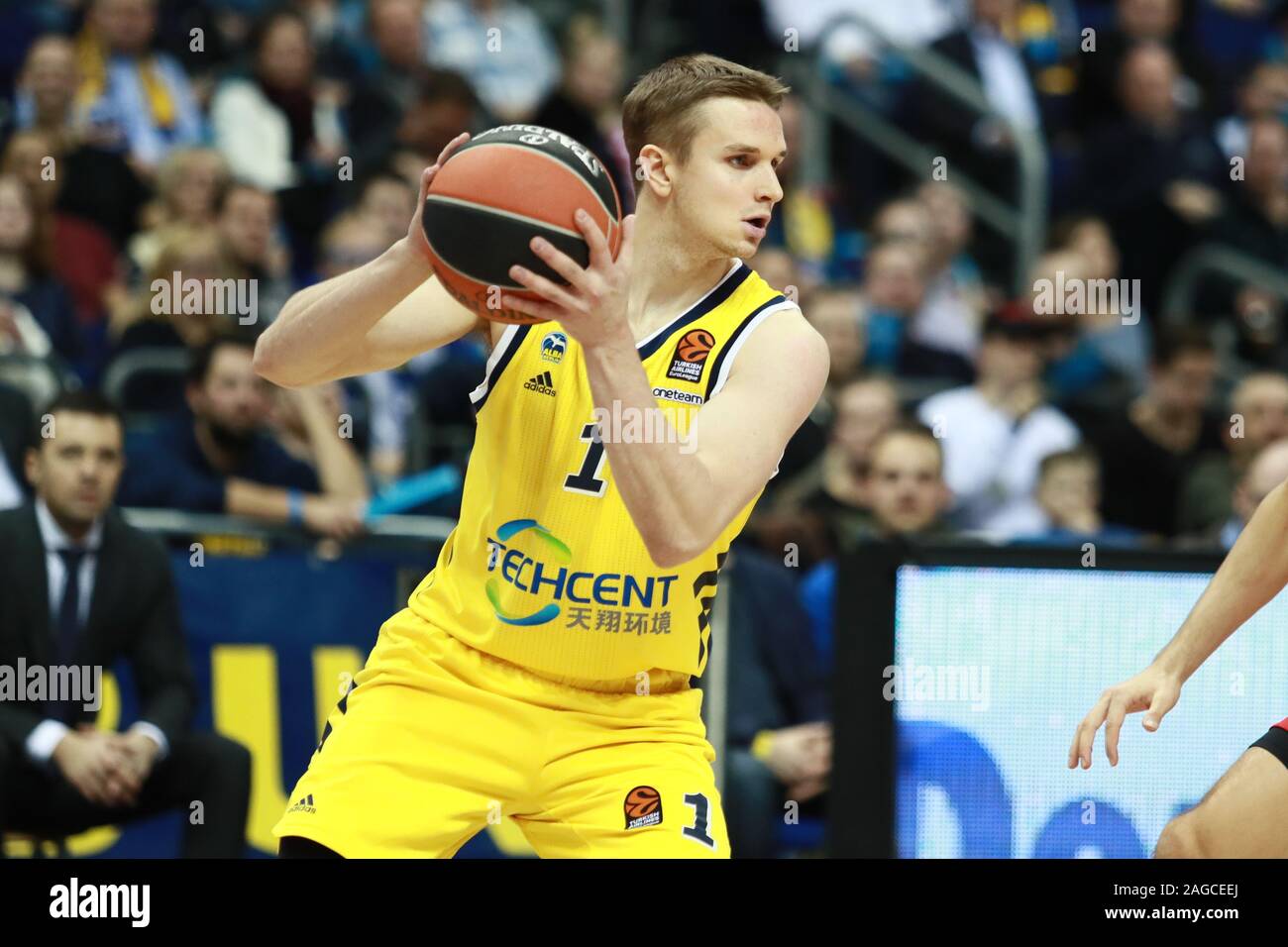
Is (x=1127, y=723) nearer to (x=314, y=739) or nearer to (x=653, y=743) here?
(x=653, y=743)

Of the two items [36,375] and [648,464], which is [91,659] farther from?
[648,464]

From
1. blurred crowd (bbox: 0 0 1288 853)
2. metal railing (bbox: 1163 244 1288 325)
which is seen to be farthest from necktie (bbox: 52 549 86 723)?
metal railing (bbox: 1163 244 1288 325)

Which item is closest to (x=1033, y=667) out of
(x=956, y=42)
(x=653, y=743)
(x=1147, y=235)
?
(x=653, y=743)

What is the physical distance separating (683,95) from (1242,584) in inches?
72.7

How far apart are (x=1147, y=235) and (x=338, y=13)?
5.66 m

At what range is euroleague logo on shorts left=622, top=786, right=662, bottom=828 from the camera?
461 centimetres

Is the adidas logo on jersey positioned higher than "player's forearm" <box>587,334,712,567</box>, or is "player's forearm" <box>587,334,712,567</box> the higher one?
the adidas logo on jersey

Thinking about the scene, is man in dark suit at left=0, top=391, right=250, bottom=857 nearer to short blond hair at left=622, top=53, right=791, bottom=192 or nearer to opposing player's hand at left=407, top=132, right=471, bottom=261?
short blond hair at left=622, top=53, right=791, bottom=192

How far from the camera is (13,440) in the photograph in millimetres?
8414

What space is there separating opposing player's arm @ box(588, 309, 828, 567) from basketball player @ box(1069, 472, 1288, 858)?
1011 mm

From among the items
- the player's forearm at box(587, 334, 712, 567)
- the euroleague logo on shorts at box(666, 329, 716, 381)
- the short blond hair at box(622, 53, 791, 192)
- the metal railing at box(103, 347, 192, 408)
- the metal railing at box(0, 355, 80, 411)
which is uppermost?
the metal railing at box(103, 347, 192, 408)

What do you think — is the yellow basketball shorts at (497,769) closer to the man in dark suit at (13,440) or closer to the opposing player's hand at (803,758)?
the opposing player's hand at (803,758)

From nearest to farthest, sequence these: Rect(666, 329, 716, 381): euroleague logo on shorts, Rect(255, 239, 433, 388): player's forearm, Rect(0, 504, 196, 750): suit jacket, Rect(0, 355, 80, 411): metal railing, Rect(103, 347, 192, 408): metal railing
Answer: Rect(255, 239, 433, 388): player's forearm, Rect(666, 329, 716, 381): euroleague logo on shorts, Rect(0, 504, 196, 750): suit jacket, Rect(0, 355, 80, 411): metal railing, Rect(103, 347, 192, 408): metal railing

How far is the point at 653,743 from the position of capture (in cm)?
473
